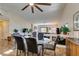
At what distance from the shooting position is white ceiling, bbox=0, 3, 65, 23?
2.42m

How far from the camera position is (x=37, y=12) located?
248cm

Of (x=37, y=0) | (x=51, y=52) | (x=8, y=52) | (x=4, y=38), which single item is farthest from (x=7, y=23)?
(x=51, y=52)

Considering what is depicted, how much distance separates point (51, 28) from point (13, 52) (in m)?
0.82

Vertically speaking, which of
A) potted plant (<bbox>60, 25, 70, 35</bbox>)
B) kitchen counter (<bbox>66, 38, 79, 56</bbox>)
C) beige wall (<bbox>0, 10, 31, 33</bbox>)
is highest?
beige wall (<bbox>0, 10, 31, 33</bbox>)

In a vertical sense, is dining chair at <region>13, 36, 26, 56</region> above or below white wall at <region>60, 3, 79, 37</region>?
below

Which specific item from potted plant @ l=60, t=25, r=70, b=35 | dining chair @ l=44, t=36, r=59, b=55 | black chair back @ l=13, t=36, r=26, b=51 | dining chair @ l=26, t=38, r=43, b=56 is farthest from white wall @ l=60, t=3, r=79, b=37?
black chair back @ l=13, t=36, r=26, b=51

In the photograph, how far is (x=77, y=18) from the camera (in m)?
2.49

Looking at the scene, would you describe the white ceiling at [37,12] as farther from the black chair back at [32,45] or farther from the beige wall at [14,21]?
the black chair back at [32,45]

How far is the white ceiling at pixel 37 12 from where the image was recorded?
2.42 m

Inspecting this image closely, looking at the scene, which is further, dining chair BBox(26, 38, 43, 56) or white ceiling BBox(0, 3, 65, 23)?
dining chair BBox(26, 38, 43, 56)

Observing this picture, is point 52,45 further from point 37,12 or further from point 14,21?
point 14,21

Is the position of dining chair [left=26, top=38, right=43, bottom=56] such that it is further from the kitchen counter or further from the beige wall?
the kitchen counter

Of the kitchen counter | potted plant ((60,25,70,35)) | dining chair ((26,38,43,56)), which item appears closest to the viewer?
the kitchen counter

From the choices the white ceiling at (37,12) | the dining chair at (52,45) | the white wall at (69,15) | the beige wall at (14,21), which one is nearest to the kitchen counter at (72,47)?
the white wall at (69,15)
